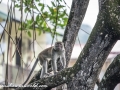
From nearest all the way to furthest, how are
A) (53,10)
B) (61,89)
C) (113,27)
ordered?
1. (113,27)
2. (61,89)
3. (53,10)

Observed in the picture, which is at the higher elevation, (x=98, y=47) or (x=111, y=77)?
(x=98, y=47)

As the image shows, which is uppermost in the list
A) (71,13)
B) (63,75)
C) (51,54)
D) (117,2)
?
(117,2)

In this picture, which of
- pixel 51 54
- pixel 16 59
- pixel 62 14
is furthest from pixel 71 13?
pixel 16 59

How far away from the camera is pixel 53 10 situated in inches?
135

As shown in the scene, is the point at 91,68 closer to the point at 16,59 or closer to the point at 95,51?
the point at 95,51

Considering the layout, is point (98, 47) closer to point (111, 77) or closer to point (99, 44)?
point (99, 44)

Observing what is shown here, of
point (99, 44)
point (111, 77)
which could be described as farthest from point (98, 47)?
point (111, 77)

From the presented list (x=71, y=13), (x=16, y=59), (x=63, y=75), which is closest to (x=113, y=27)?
(x=63, y=75)

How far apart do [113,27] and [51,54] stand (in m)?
2.51

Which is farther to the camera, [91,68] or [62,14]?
[62,14]

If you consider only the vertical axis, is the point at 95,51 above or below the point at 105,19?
below

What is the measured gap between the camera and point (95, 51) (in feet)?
7.29

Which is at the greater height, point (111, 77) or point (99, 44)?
point (99, 44)

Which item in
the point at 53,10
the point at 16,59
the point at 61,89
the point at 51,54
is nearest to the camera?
the point at 61,89
